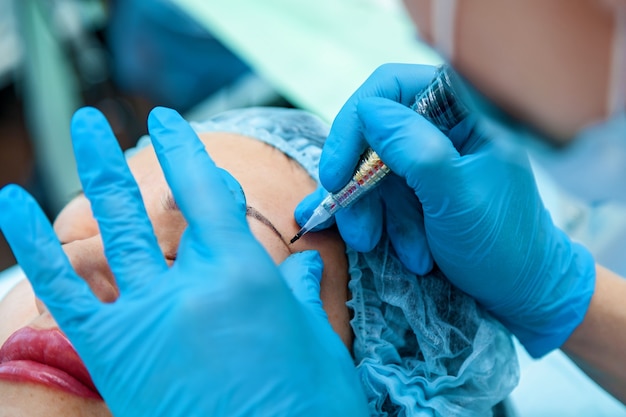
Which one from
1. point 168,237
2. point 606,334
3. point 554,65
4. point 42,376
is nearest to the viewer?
point 554,65

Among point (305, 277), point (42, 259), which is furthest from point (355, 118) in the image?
point (42, 259)

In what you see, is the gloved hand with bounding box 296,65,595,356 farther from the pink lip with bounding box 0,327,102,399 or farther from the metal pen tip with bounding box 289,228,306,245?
the pink lip with bounding box 0,327,102,399

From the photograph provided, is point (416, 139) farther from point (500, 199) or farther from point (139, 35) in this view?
point (139, 35)

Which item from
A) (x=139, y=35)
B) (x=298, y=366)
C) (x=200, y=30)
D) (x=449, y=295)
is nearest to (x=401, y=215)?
(x=449, y=295)

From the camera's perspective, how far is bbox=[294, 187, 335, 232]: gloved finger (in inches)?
37.0

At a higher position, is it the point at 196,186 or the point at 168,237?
the point at 196,186

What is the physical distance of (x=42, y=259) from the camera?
67cm

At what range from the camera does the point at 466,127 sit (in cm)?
96

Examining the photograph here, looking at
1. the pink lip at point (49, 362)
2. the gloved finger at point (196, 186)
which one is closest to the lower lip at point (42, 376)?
the pink lip at point (49, 362)

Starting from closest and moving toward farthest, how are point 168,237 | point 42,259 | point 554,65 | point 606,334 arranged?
point 554,65 < point 42,259 < point 168,237 < point 606,334

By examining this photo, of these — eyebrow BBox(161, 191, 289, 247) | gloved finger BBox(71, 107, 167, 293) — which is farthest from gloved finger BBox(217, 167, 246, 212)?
gloved finger BBox(71, 107, 167, 293)

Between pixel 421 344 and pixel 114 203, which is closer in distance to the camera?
pixel 114 203

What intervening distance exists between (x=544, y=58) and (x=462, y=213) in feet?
1.10

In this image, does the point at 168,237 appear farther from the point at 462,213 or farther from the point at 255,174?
the point at 462,213
